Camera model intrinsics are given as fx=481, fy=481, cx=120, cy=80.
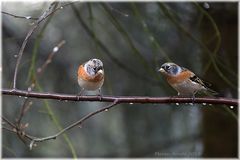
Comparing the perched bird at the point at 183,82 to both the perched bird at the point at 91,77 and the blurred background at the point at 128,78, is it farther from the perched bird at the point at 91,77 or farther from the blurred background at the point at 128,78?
the blurred background at the point at 128,78

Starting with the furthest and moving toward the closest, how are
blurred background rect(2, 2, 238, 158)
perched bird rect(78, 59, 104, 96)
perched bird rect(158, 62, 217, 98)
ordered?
blurred background rect(2, 2, 238, 158), perched bird rect(158, 62, 217, 98), perched bird rect(78, 59, 104, 96)

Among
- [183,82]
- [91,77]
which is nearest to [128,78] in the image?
[183,82]

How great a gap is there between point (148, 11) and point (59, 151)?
3023mm

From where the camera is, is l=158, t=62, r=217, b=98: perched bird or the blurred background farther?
the blurred background

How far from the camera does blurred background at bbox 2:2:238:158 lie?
18.1 ft

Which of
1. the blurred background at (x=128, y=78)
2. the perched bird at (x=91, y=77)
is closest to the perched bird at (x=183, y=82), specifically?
the perched bird at (x=91, y=77)

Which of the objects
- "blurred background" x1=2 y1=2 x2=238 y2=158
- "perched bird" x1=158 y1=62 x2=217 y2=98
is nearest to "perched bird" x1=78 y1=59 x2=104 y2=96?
"perched bird" x1=158 y1=62 x2=217 y2=98

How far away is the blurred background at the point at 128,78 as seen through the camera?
217 inches

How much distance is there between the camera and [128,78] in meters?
7.07

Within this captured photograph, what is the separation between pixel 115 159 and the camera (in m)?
6.71

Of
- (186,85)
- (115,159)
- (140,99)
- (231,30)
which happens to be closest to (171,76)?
(186,85)

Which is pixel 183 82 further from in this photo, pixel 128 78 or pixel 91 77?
pixel 128 78

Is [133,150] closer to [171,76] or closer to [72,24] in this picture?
[72,24]

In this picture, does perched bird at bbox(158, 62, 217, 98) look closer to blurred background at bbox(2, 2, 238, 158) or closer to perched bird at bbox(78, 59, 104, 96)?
perched bird at bbox(78, 59, 104, 96)
